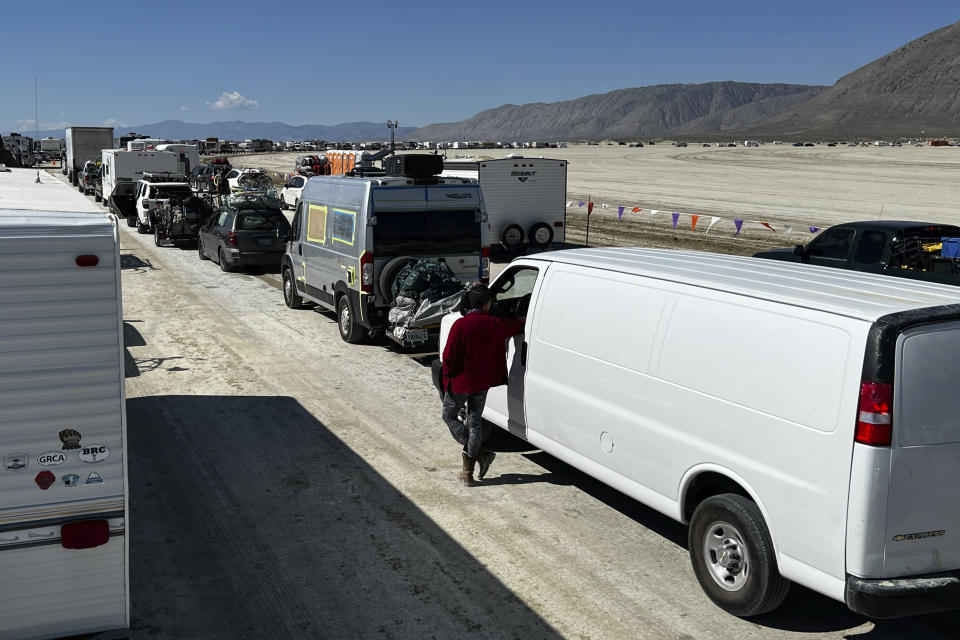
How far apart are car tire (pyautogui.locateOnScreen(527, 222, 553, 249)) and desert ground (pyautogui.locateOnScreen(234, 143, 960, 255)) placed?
2.06m

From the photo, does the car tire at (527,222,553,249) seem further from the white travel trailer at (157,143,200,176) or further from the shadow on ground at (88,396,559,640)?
the white travel trailer at (157,143,200,176)

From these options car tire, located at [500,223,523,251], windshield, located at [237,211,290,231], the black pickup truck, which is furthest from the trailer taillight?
car tire, located at [500,223,523,251]

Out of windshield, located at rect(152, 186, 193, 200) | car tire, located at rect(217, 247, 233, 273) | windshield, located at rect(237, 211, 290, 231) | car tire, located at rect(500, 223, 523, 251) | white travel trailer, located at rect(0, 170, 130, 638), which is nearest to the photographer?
white travel trailer, located at rect(0, 170, 130, 638)

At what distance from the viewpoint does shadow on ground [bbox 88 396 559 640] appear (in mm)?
5527

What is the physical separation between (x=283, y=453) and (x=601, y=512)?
10.8 feet

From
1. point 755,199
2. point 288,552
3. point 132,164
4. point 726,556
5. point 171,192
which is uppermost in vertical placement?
point 132,164

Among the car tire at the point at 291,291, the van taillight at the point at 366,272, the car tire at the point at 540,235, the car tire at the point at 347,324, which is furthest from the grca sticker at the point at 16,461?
the car tire at the point at 540,235

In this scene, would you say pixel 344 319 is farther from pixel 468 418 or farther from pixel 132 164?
pixel 132 164

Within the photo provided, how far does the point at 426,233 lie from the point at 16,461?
323 inches

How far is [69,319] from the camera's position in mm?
4387

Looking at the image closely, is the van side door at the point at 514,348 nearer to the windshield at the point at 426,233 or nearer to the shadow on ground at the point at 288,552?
the shadow on ground at the point at 288,552

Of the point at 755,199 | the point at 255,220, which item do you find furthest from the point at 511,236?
the point at 755,199

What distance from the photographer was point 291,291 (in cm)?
1580

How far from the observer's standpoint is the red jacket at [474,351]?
7.47 m
